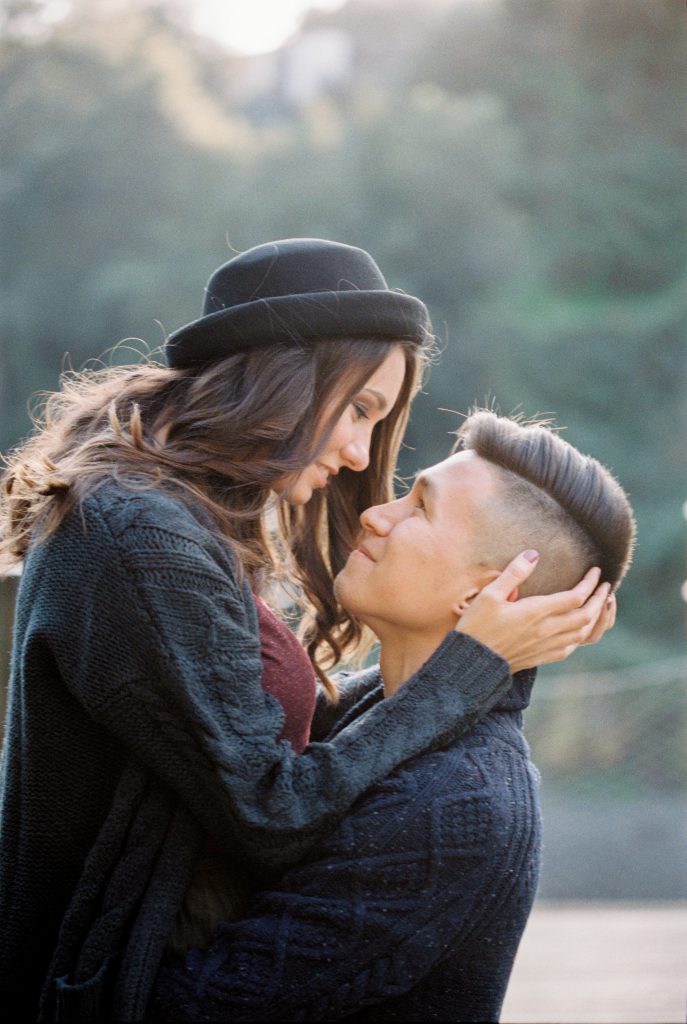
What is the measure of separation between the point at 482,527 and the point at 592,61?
7.68 metres

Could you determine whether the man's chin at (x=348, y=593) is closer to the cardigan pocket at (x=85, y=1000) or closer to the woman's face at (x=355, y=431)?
the woman's face at (x=355, y=431)

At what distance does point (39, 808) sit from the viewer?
5.19 ft

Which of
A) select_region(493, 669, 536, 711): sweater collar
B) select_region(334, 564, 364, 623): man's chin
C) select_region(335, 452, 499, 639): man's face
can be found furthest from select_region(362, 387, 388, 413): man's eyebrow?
select_region(493, 669, 536, 711): sweater collar

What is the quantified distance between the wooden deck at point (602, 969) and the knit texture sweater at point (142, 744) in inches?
53.3

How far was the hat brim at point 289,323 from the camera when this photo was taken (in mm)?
1769

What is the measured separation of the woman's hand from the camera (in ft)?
5.27

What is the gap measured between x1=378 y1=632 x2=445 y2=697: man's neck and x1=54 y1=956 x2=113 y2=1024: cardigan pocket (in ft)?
2.08

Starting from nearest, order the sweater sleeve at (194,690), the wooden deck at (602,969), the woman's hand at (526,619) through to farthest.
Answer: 1. the sweater sleeve at (194,690)
2. the woman's hand at (526,619)
3. the wooden deck at (602,969)

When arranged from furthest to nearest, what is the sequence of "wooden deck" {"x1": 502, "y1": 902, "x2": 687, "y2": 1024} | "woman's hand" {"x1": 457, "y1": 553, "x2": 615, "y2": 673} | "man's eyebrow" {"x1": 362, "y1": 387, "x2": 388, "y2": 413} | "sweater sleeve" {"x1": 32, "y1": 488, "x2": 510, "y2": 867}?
"wooden deck" {"x1": 502, "y1": 902, "x2": 687, "y2": 1024} < "man's eyebrow" {"x1": 362, "y1": 387, "x2": 388, "y2": 413} < "woman's hand" {"x1": 457, "y1": 553, "x2": 615, "y2": 673} < "sweater sleeve" {"x1": 32, "y1": 488, "x2": 510, "y2": 867}

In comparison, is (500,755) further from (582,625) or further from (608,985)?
(608,985)

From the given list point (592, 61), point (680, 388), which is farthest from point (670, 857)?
point (592, 61)

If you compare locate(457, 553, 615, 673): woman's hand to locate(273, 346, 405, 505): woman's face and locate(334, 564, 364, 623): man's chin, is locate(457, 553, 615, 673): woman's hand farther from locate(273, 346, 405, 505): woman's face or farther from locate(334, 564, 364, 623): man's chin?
locate(273, 346, 405, 505): woman's face

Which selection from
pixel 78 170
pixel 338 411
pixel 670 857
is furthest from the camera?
pixel 78 170

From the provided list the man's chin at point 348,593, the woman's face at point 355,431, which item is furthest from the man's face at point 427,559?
the woman's face at point 355,431
